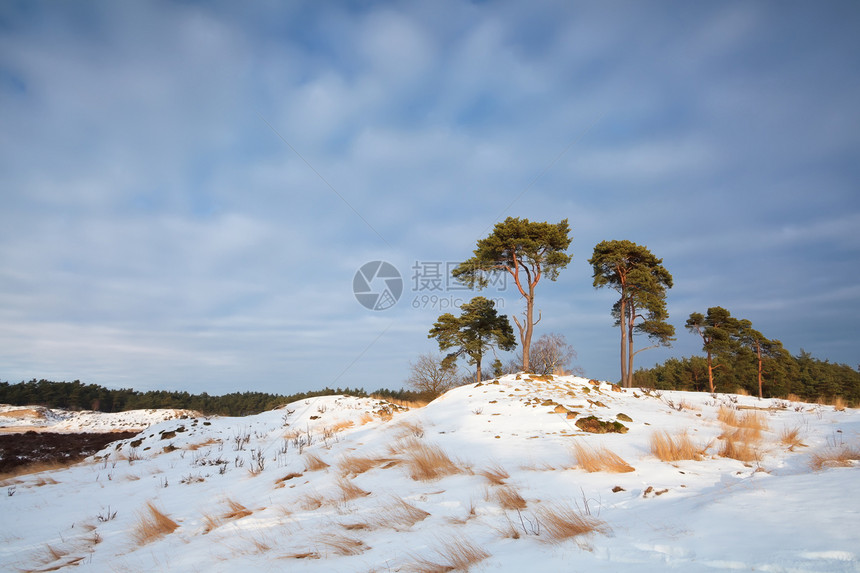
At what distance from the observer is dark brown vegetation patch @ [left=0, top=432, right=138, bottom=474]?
11.1 metres

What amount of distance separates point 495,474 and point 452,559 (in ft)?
6.79

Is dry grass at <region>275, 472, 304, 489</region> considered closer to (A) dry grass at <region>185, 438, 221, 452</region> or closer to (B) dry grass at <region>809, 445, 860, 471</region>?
(B) dry grass at <region>809, 445, 860, 471</region>

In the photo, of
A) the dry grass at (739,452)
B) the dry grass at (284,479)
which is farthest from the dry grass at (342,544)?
the dry grass at (739,452)

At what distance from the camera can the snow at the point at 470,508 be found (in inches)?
88.7

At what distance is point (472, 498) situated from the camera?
12.6 feet

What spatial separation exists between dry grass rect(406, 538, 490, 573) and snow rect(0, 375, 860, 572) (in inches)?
1.1

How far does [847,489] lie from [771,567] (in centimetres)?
141

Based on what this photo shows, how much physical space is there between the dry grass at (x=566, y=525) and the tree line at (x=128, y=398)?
2949cm

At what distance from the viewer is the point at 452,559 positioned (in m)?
2.55

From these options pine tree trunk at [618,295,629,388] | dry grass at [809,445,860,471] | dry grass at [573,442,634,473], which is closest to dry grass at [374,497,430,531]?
dry grass at [573,442,634,473]

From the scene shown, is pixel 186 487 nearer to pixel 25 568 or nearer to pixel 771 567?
pixel 25 568

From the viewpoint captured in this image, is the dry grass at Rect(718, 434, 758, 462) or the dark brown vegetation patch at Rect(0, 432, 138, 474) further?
the dark brown vegetation patch at Rect(0, 432, 138, 474)

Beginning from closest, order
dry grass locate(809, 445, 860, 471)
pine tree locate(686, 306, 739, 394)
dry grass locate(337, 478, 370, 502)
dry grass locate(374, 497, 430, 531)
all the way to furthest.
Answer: dry grass locate(374, 497, 430, 531)
dry grass locate(809, 445, 860, 471)
dry grass locate(337, 478, 370, 502)
pine tree locate(686, 306, 739, 394)

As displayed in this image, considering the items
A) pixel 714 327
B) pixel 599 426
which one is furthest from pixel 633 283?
pixel 599 426
